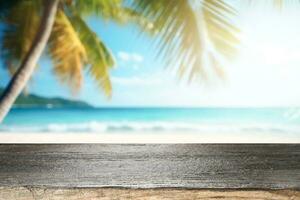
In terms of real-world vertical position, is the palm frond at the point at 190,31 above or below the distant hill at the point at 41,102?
above

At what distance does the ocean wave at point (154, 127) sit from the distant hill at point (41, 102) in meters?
0.05

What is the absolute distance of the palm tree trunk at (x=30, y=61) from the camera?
91 centimetres

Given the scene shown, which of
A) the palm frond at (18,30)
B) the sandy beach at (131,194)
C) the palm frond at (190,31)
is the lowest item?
the sandy beach at (131,194)

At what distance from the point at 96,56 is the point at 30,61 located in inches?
6.1

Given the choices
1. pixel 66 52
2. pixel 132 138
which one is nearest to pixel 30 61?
pixel 66 52

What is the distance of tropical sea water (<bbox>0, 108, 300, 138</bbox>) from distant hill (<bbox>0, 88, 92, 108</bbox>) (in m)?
0.01

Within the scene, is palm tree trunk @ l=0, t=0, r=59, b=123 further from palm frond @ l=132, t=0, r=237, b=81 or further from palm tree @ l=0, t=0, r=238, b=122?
palm frond @ l=132, t=0, r=237, b=81

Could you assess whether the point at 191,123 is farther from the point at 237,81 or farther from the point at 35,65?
the point at 35,65

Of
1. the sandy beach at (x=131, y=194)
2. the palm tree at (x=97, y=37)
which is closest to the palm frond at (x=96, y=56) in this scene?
the palm tree at (x=97, y=37)

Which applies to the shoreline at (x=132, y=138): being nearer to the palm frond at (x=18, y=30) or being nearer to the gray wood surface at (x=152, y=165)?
the gray wood surface at (x=152, y=165)

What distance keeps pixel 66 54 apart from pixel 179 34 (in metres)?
0.27

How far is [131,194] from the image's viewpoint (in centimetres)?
86

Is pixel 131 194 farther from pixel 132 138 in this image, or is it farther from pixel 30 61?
pixel 30 61

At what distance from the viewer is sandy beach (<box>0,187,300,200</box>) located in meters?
0.86
